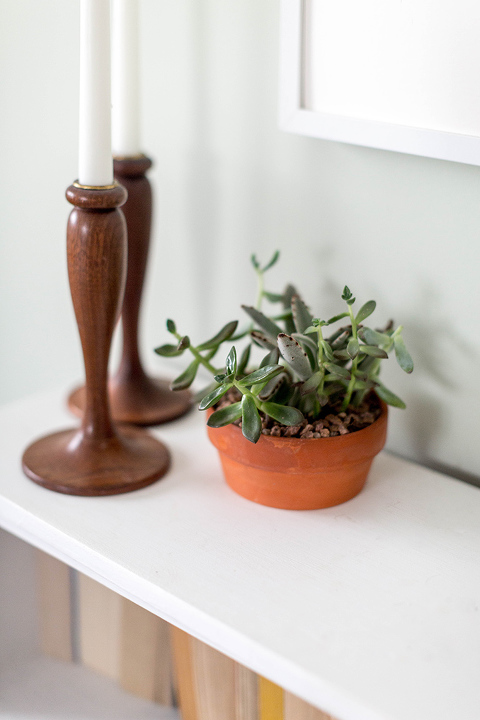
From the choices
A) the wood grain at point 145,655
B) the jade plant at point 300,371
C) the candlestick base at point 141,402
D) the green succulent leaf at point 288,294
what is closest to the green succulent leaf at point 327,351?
the jade plant at point 300,371

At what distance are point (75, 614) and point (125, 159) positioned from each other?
0.47 meters

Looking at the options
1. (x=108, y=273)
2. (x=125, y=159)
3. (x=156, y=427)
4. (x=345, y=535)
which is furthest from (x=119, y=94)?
(x=345, y=535)

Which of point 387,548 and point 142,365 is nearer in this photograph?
point 387,548

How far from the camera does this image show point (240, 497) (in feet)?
1.98

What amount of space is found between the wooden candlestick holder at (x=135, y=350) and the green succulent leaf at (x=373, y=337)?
0.23m

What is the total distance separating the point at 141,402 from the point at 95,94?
30 centimetres

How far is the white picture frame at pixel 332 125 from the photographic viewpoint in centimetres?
55

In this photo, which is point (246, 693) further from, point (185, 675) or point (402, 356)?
point (402, 356)

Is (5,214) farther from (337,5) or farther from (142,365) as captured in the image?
(337,5)

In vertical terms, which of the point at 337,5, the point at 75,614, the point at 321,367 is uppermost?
the point at 337,5

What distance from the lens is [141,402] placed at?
0.73 m

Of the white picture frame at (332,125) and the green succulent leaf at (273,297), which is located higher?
the white picture frame at (332,125)

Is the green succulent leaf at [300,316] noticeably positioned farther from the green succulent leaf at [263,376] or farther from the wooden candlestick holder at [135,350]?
the wooden candlestick holder at [135,350]

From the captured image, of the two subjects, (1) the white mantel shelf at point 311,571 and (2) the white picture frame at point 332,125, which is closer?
(1) the white mantel shelf at point 311,571
